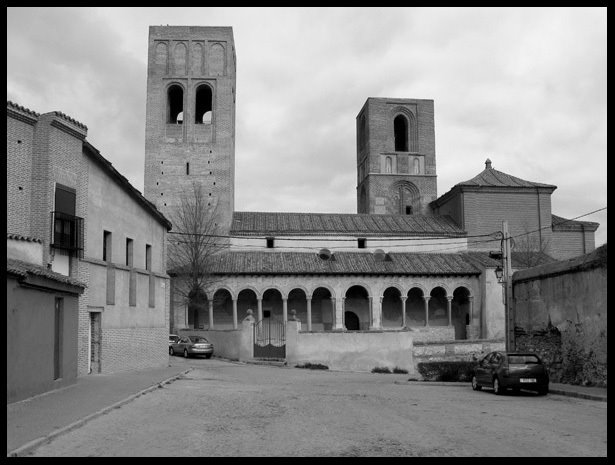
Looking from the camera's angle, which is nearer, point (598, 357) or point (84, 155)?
point (598, 357)

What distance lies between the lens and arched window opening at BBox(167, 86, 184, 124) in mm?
54312

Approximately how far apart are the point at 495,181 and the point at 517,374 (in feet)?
133

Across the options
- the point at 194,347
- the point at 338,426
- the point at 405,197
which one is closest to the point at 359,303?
the point at 194,347

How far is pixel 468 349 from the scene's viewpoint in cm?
3775

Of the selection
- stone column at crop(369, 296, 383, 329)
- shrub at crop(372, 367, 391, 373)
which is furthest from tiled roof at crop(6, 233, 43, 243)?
stone column at crop(369, 296, 383, 329)

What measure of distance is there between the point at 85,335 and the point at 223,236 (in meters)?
29.8

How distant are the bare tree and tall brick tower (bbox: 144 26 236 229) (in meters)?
0.72

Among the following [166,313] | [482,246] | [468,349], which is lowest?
[468,349]

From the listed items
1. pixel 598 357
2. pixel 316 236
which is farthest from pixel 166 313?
pixel 316 236

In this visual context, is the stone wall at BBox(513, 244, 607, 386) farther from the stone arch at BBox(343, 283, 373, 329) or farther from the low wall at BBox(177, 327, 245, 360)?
the stone arch at BBox(343, 283, 373, 329)

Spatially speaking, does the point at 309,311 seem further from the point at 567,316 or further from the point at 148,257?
the point at 567,316

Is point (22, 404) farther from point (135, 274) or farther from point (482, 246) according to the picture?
point (482, 246)

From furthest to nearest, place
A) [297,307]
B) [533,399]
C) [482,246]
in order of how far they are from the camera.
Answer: [482,246], [297,307], [533,399]

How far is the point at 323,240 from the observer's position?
170 ft
